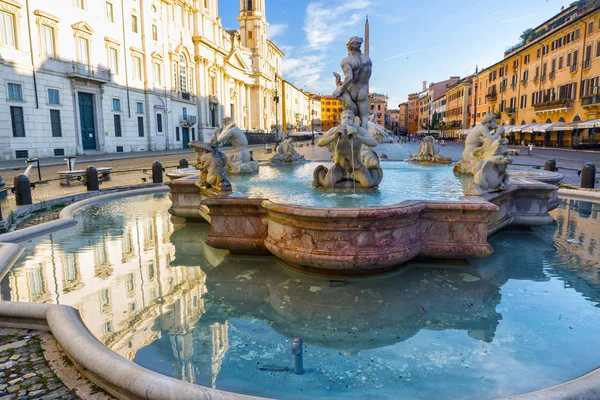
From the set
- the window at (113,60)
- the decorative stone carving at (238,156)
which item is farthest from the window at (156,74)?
the decorative stone carving at (238,156)

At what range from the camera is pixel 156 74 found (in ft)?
116

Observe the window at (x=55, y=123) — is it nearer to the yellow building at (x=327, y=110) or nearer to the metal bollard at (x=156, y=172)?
the metal bollard at (x=156, y=172)

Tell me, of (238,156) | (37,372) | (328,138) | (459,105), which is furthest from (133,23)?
(459,105)

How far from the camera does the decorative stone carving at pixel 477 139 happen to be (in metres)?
7.62

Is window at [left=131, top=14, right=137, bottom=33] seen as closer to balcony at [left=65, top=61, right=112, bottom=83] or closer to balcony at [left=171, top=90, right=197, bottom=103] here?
balcony at [left=65, top=61, right=112, bottom=83]

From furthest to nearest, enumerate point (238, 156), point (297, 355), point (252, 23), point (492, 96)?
point (252, 23)
point (492, 96)
point (238, 156)
point (297, 355)

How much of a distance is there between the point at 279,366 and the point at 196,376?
1.83ft

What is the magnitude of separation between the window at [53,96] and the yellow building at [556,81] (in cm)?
3628

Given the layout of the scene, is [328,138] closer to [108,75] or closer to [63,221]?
[63,221]

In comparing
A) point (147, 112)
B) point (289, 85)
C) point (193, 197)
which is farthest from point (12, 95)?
point (289, 85)

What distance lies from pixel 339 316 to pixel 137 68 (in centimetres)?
3418

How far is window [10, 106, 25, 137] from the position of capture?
71.6ft

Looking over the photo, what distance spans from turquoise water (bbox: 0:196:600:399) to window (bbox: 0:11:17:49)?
20.8m

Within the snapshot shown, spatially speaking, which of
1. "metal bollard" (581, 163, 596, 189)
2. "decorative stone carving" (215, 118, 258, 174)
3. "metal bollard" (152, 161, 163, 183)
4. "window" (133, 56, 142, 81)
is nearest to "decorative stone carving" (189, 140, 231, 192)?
"decorative stone carving" (215, 118, 258, 174)
